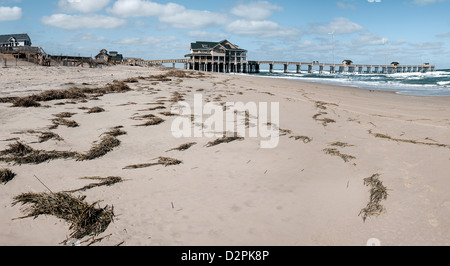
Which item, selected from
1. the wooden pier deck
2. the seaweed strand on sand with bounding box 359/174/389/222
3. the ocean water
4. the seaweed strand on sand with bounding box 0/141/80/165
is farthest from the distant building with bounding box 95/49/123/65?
the seaweed strand on sand with bounding box 359/174/389/222

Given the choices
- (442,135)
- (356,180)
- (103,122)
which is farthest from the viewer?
(103,122)

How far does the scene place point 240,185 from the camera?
288 centimetres

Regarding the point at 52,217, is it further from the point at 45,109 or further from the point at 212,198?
the point at 45,109

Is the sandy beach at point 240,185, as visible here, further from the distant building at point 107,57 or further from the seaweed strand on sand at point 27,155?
the distant building at point 107,57

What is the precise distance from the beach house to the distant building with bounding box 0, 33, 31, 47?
37.8 metres

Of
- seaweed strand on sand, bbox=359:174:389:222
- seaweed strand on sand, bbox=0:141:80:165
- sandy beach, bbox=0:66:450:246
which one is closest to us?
sandy beach, bbox=0:66:450:246

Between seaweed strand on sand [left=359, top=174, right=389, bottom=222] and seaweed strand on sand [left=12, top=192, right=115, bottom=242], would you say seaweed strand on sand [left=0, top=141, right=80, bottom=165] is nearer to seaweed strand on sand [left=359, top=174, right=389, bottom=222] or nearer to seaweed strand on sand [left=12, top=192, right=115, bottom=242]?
seaweed strand on sand [left=12, top=192, right=115, bottom=242]

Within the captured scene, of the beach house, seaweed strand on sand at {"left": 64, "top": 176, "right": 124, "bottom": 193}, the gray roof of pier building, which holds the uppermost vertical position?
the gray roof of pier building

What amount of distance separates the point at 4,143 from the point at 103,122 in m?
1.69

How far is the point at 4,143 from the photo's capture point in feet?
12.1

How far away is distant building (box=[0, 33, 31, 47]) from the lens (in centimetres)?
6038

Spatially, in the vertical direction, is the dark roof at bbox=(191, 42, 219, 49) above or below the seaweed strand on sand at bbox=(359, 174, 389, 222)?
above

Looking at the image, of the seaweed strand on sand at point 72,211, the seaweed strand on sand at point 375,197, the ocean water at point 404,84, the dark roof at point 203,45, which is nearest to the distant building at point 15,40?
the dark roof at point 203,45
